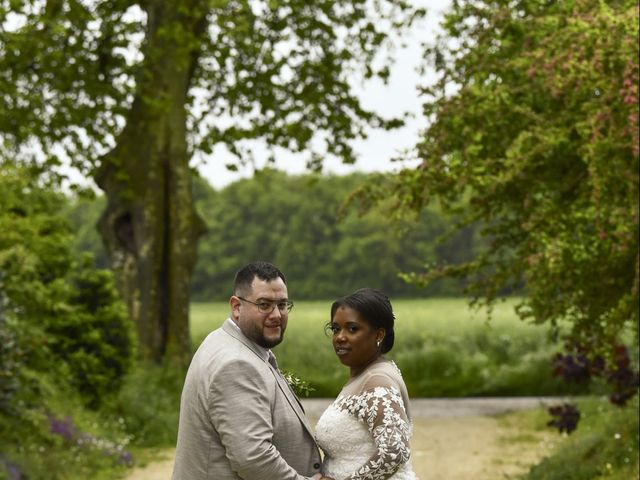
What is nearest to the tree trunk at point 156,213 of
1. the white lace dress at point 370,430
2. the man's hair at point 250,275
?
the white lace dress at point 370,430

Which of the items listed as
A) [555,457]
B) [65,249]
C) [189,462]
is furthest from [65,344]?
[189,462]

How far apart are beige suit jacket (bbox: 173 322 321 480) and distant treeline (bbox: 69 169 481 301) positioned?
158 ft

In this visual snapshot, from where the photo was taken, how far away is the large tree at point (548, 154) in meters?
9.02

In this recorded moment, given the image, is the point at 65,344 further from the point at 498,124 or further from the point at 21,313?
the point at 498,124

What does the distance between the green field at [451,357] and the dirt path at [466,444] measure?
201cm

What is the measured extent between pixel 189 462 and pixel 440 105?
22.3ft

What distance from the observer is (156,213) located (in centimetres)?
1834

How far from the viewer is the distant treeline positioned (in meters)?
56.1

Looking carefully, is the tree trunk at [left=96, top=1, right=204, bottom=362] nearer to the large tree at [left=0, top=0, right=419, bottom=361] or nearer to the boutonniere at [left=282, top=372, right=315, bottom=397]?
the large tree at [left=0, top=0, right=419, bottom=361]

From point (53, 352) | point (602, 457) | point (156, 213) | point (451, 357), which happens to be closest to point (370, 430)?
point (602, 457)

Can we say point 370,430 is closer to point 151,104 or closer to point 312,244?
point 151,104

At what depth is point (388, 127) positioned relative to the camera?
19.7 m

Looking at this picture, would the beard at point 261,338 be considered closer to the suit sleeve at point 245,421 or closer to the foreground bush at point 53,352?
the suit sleeve at point 245,421

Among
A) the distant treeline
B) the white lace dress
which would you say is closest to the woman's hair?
the white lace dress
